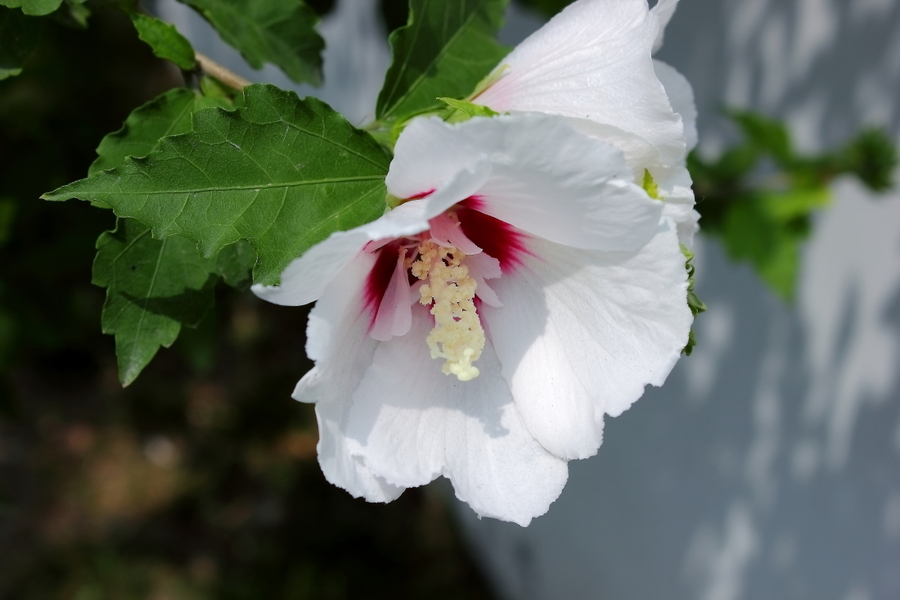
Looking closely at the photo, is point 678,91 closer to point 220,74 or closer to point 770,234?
point 220,74

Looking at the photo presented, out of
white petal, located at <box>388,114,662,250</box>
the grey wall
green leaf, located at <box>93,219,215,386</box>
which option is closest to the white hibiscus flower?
white petal, located at <box>388,114,662,250</box>

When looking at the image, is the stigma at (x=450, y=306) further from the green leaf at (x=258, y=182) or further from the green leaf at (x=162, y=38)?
the green leaf at (x=162, y=38)

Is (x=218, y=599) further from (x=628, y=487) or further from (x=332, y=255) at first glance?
(x=332, y=255)

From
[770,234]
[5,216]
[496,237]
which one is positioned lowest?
[770,234]

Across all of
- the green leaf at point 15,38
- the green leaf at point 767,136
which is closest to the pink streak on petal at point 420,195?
the green leaf at point 15,38

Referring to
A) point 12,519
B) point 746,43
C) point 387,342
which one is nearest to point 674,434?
point 746,43

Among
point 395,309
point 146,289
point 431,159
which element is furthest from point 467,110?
point 146,289
